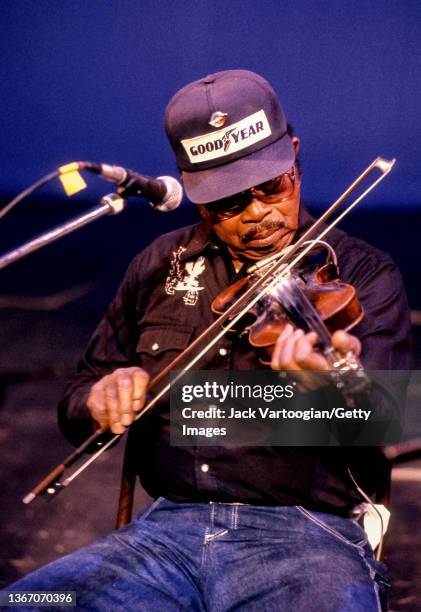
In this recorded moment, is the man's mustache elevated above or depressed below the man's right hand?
above

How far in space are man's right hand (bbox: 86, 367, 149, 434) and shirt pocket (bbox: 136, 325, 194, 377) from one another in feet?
0.99

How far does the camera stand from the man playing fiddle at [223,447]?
190 centimetres

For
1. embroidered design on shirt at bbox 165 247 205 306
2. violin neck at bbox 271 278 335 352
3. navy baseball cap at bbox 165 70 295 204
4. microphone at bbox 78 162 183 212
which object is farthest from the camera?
embroidered design on shirt at bbox 165 247 205 306

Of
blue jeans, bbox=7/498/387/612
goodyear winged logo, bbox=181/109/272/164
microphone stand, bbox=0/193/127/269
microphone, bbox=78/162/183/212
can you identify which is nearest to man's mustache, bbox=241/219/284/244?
goodyear winged logo, bbox=181/109/272/164

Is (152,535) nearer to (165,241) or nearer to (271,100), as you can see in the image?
(165,241)

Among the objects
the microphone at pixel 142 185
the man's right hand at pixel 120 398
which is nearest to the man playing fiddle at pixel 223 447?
the man's right hand at pixel 120 398

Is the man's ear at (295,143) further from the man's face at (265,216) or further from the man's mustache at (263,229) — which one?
the man's mustache at (263,229)

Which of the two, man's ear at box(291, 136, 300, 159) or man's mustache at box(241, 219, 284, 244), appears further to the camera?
man's ear at box(291, 136, 300, 159)

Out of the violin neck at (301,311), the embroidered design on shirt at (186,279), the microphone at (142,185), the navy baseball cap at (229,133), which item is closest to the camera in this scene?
the violin neck at (301,311)

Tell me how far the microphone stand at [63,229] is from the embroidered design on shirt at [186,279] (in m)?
0.49

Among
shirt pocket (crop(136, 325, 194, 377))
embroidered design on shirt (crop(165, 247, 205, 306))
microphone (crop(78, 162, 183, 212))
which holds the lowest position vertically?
shirt pocket (crop(136, 325, 194, 377))

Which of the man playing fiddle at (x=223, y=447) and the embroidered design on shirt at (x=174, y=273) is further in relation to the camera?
the embroidered design on shirt at (x=174, y=273)

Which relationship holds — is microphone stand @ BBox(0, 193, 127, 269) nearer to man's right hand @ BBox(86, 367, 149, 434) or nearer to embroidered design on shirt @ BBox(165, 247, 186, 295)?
man's right hand @ BBox(86, 367, 149, 434)

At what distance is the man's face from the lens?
2.24 m
